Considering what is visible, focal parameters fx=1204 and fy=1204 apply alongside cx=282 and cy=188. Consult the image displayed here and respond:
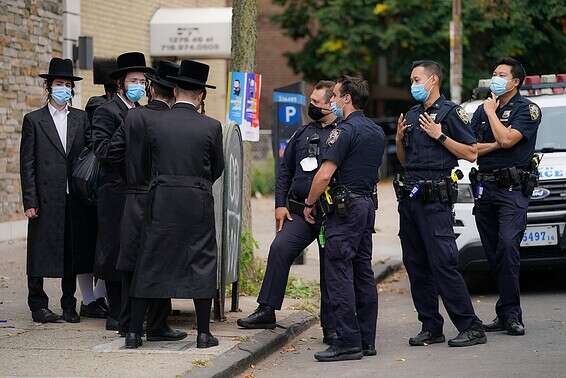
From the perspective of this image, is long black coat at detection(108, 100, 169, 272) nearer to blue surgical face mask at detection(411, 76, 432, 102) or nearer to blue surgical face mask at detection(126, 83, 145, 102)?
blue surgical face mask at detection(126, 83, 145, 102)

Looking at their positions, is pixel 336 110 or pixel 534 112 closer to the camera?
pixel 336 110

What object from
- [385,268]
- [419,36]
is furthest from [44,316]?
[419,36]

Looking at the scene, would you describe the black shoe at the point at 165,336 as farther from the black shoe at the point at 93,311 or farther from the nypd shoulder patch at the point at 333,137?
the nypd shoulder patch at the point at 333,137

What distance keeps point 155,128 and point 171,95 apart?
0.34 m

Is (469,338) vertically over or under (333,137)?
under

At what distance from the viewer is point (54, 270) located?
30.9ft

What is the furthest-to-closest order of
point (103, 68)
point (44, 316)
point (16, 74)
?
point (16, 74), point (103, 68), point (44, 316)

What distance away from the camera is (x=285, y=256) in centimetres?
910

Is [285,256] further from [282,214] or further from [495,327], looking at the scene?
[495,327]

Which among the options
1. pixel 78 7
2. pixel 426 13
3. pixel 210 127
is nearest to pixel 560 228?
pixel 210 127

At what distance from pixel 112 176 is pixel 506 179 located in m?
3.09

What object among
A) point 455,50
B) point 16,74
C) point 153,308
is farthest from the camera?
point 455,50

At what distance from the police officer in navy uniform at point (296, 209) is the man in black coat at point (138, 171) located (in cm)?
88

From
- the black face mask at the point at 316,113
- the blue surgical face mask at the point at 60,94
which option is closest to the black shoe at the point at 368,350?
the black face mask at the point at 316,113
